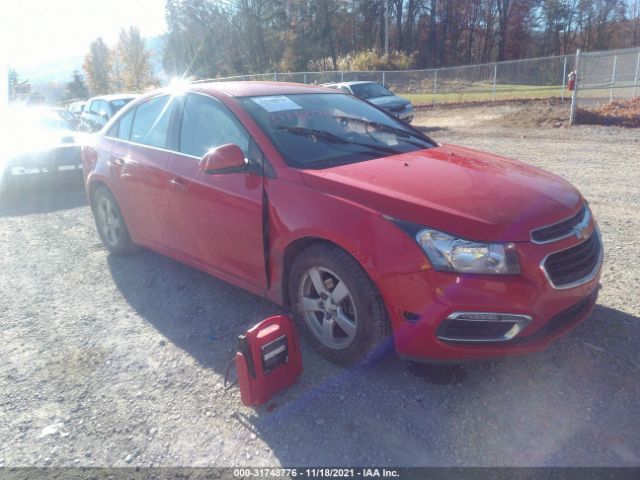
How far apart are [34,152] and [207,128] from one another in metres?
6.07

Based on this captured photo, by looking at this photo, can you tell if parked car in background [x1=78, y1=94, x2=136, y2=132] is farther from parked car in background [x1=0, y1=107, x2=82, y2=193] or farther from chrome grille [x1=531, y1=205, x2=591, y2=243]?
chrome grille [x1=531, y1=205, x2=591, y2=243]

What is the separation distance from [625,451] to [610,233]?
3.32 m

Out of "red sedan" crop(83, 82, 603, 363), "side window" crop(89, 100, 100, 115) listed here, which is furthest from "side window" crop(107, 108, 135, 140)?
"side window" crop(89, 100, 100, 115)

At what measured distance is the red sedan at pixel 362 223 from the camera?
261cm

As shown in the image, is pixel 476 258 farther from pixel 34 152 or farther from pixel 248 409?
pixel 34 152

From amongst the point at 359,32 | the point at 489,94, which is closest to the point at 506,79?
the point at 489,94

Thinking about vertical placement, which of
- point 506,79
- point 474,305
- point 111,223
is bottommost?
point 111,223

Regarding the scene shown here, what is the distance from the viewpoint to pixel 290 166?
128 inches

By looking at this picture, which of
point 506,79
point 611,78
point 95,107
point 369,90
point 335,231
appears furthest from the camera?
point 506,79

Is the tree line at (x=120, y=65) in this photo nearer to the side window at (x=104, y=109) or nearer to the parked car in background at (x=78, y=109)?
the parked car in background at (x=78, y=109)

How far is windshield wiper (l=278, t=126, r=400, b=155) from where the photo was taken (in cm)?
358

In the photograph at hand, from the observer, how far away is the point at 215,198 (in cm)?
364

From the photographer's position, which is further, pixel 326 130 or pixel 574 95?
pixel 574 95

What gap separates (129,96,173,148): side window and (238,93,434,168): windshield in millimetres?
932
